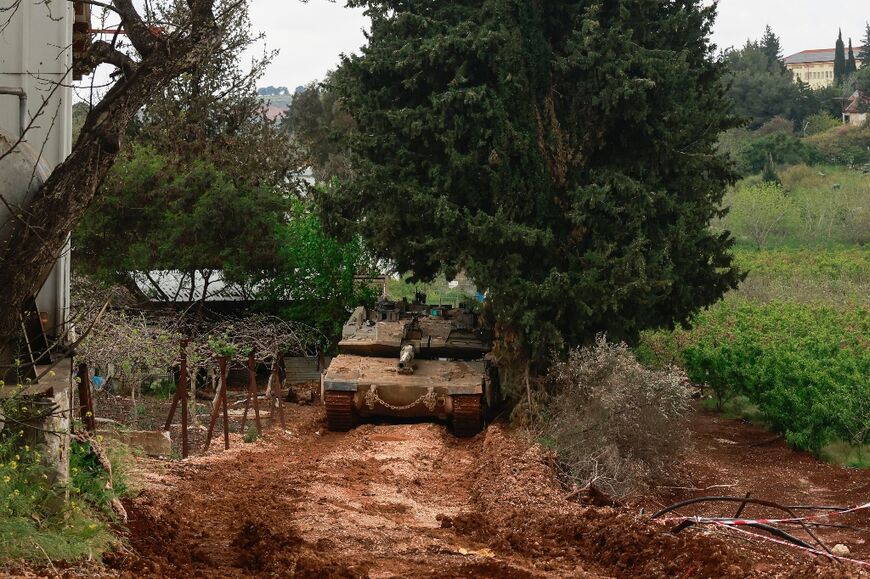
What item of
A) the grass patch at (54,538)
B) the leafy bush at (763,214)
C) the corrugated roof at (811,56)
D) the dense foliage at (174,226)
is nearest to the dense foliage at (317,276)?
the dense foliage at (174,226)

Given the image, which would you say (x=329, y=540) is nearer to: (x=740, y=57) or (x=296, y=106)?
(x=296, y=106)

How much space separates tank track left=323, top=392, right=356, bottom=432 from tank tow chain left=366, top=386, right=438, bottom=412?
12.0 inches

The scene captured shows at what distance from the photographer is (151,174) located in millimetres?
27953

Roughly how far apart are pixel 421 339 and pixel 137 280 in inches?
470

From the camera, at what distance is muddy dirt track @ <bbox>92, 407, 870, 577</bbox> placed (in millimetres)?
8828

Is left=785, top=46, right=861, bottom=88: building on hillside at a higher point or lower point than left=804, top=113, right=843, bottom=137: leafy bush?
higher

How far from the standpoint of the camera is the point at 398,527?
11.0 metres

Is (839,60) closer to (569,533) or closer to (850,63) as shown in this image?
(850,63)

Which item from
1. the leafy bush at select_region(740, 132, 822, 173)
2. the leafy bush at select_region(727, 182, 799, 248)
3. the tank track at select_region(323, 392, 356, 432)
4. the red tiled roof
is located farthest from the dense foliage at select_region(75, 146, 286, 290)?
the red tiled roof

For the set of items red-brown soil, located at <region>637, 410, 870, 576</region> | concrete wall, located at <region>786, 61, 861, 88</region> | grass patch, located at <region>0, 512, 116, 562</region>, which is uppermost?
concrete wall, located at <region>786, 61, 861, 88</region>

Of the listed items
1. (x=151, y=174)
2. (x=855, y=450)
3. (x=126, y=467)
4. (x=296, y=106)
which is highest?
(x=296, y=106)

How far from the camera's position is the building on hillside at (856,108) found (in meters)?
74.5

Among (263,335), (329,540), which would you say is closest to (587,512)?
(329,540)

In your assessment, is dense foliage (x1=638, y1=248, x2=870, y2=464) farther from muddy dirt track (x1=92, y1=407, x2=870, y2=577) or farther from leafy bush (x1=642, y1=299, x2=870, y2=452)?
muddy dirt track (x1=92, y1=407, x2=870, y2=577)
